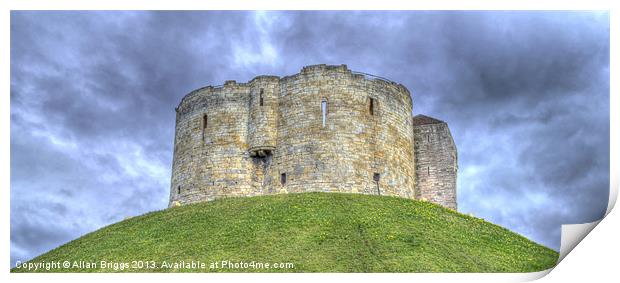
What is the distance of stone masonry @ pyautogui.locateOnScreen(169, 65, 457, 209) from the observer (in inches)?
1387

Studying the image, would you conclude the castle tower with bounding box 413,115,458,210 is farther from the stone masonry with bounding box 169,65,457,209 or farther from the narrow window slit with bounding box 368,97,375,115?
the narrow window slit with bounding box 368,97,375,115

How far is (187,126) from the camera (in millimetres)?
39000

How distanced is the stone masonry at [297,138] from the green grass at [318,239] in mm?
2824

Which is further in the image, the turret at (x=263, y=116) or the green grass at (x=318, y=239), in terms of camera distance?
the turret at (x=263, y=116)

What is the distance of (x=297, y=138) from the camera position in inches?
1411

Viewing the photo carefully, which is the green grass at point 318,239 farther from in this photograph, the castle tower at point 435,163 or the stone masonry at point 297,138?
the castle tower at point 435,163

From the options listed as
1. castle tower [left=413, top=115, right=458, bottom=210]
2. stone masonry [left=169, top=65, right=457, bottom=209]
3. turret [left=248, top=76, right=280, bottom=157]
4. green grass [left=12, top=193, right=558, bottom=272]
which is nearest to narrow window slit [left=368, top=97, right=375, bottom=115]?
stone masonry [left=169, top=65, right=457, bottom=209]

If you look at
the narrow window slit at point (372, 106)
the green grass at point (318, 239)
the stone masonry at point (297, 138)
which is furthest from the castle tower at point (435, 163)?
the green grass at point (318, 239)

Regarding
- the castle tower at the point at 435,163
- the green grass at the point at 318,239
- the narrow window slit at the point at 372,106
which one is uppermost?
the narrow window slit at the point at 372,106

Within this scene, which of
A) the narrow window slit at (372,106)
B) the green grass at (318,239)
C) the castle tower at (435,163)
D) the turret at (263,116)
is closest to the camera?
the green grass at (318,239)

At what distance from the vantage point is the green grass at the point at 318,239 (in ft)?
77.5
